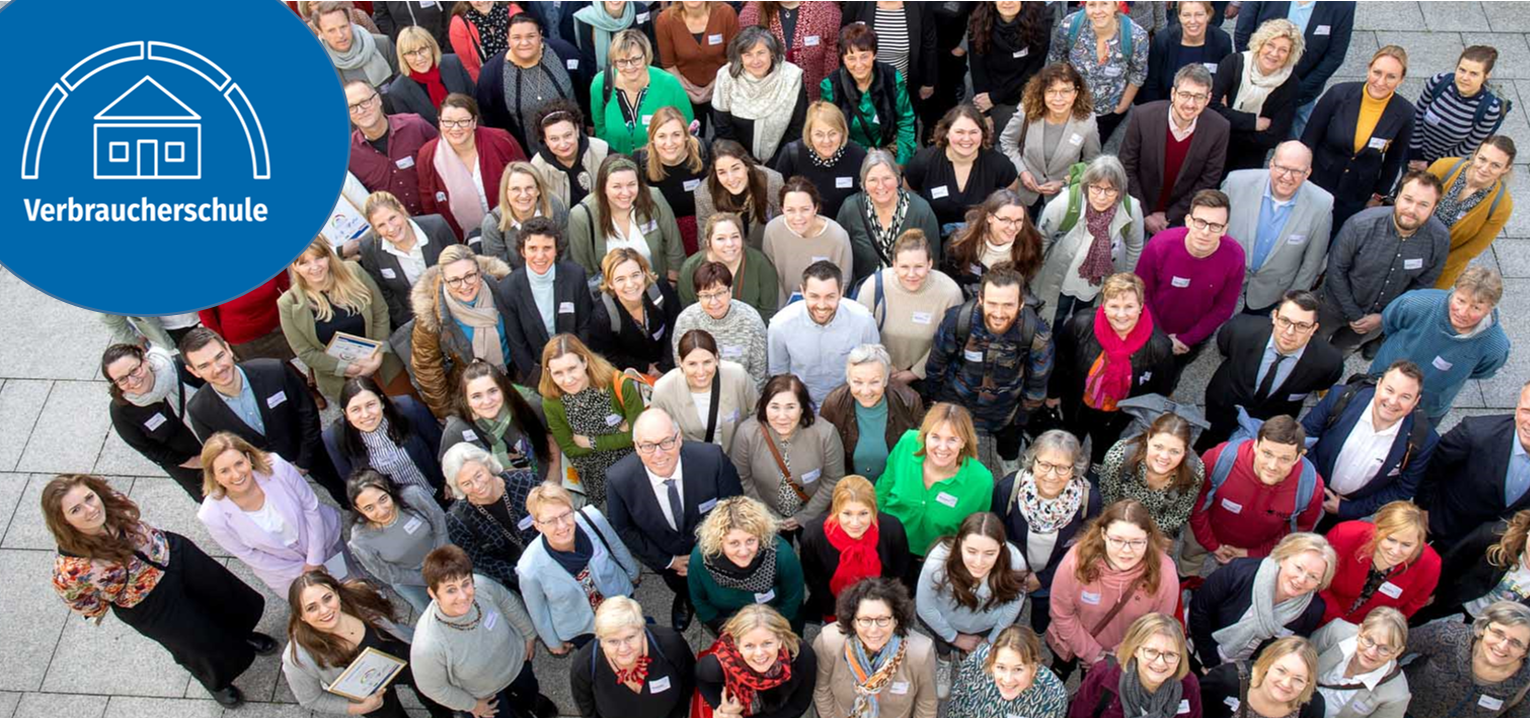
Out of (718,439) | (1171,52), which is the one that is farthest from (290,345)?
(1171,52)

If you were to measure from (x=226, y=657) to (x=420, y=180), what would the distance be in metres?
2.77

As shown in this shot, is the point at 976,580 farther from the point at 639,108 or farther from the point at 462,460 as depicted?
the point at 639,108

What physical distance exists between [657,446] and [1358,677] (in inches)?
116

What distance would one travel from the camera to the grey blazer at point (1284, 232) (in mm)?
6211

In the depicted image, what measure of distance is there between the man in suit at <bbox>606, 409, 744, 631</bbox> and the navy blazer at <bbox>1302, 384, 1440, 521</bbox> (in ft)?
8.83

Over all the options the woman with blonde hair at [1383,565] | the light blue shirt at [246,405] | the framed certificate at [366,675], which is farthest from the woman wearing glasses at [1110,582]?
the light blue shirt at [246,405]

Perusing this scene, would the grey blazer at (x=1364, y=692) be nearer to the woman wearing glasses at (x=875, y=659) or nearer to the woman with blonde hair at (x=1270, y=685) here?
the woman with blonde hair at (x=1270, y=685)

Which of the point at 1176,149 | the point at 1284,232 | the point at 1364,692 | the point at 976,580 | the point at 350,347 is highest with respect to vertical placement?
the point at 1176,149

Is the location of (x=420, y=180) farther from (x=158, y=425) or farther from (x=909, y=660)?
(x=909, y=660)

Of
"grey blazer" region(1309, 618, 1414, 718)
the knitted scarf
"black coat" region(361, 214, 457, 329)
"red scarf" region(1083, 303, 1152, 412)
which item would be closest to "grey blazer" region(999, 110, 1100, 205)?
"red scarf" region(1083, 303, 1152, 412)

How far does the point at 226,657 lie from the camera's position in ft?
18.1

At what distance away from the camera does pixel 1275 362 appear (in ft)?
18.1

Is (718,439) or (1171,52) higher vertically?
(1171,52)

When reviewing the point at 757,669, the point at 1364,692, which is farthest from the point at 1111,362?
the point at 757,669
